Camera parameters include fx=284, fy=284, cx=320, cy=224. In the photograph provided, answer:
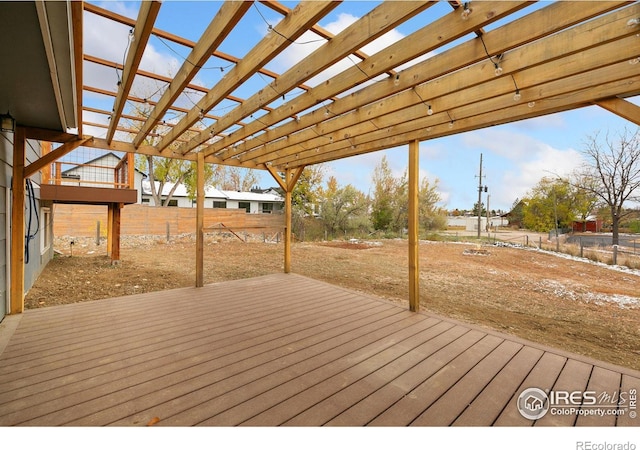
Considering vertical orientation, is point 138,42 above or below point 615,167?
below

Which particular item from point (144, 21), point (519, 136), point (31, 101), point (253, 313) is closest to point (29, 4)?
point (144, 21)

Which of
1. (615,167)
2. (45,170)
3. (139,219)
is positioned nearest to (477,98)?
(45,170)

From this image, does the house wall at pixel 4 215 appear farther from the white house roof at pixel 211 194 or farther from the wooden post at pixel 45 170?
the white house roof at pixel 211 194

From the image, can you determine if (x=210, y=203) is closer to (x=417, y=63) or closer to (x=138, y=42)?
(x=138, y=42)

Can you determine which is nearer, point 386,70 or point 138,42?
point 138,42

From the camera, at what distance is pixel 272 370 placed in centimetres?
217

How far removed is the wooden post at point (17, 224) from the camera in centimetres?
333

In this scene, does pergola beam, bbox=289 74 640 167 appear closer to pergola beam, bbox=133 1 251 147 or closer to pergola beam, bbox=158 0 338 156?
pergola beam, bbox=158 0 338 156

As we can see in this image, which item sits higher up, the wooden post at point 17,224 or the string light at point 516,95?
the string light at point 516,95

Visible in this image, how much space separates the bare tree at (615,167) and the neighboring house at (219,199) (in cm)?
1759

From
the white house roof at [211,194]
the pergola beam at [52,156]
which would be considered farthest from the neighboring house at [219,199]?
the pergola beam at [52,156]
